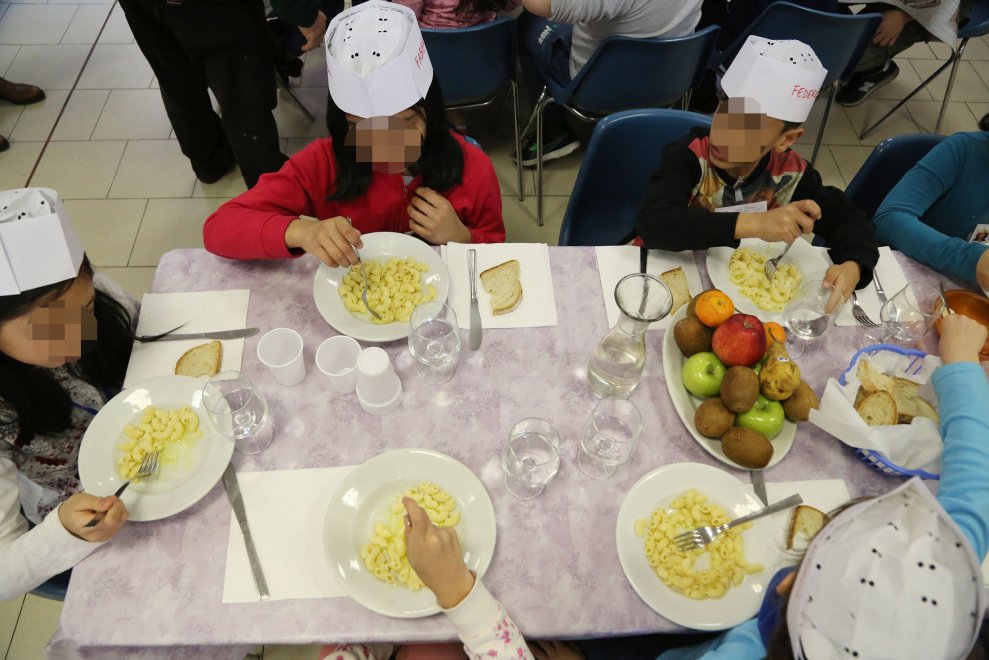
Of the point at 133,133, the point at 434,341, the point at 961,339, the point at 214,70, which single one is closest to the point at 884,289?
the point at 961,339

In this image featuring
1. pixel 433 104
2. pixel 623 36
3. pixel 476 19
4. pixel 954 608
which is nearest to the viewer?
pixel 954 608

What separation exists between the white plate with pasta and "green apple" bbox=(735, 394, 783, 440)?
28 cm

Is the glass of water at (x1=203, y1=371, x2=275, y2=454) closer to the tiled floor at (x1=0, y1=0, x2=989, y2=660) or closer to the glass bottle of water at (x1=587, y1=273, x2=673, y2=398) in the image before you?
the glass bottle of water at (x1=587, y1=273, x2=673, y2=398)

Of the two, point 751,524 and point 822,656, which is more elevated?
point 822,656

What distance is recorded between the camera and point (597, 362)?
123 centimetres

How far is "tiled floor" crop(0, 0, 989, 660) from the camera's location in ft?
8.89

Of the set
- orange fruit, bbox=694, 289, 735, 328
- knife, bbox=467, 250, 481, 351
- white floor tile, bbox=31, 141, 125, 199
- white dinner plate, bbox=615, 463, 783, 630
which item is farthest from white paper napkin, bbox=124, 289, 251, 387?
white floor tile, bbox=31, 141, 125, 199

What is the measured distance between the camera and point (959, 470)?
1050 millimetres

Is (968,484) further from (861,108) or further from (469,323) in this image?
(861,108)

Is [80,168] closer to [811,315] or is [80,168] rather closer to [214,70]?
[214,70]

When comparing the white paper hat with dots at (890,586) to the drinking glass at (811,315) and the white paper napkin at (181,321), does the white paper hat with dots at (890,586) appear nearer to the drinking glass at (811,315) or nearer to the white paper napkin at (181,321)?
the drinking glass at (811,315)

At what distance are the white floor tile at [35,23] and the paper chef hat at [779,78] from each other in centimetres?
382

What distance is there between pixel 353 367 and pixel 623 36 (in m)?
1.49

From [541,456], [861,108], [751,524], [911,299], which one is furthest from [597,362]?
[861,108]
